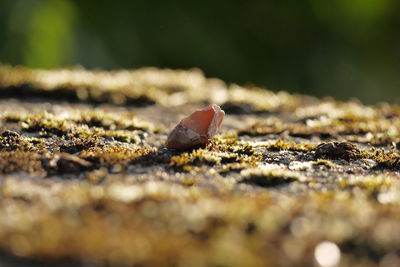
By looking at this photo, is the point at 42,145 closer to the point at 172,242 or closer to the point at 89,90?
the point at 172,242

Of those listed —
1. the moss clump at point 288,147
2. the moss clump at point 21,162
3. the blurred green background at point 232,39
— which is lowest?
the moss clump at point 21,162

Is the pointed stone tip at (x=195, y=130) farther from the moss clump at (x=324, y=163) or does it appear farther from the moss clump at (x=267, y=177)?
the moss clump at (x=324, y=163)

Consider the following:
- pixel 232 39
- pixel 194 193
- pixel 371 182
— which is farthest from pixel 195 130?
pixel 232 39

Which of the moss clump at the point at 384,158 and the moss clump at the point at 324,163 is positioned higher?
the moss clump at the point at 384,158

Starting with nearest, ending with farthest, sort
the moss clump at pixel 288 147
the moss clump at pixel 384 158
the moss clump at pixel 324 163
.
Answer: the moss clump at pixel 324 163 < the moss clump at pixel 384 158 < the moss clump at pixel 288 147

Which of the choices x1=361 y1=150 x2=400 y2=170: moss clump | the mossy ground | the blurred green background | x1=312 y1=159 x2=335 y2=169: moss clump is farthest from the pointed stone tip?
the blurred green background

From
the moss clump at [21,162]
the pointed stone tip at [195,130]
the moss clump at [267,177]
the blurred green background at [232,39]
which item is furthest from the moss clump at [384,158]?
the blurred green background at [232,39]

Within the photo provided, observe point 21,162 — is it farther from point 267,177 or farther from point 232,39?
point 232,39

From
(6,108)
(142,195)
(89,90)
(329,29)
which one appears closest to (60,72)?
(89,90)
